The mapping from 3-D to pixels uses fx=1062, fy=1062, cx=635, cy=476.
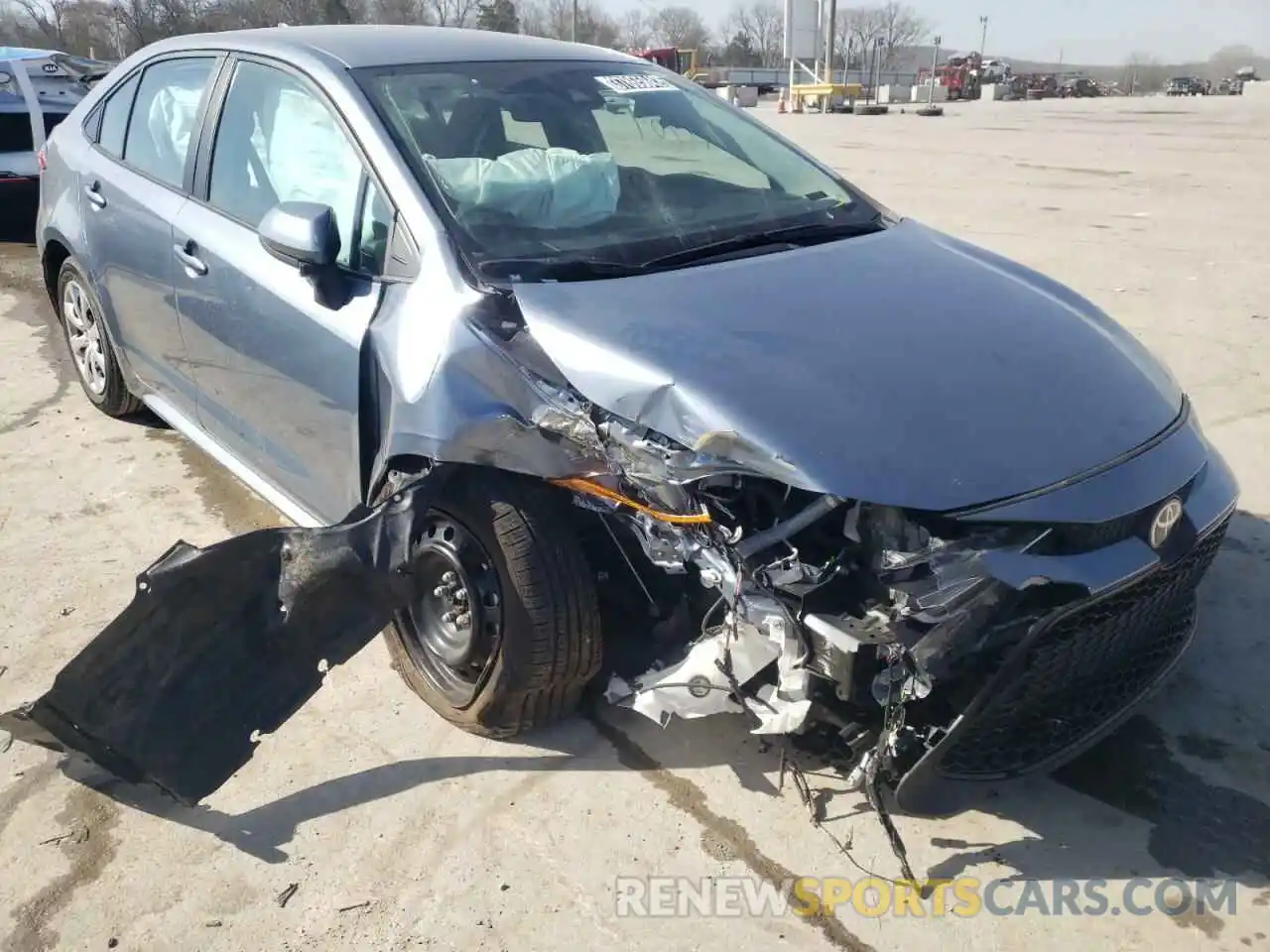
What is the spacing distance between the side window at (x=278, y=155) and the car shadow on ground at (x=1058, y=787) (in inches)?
57.3

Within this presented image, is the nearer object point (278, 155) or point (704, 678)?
point (704, 678)

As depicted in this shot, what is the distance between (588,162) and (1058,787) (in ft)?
7.35

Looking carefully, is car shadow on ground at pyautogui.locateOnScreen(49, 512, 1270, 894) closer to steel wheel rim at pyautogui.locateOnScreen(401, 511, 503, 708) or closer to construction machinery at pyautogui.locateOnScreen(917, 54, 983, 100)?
steel wheel rim at pyautogui.locateOnScreen(401, 511, 503, 708)

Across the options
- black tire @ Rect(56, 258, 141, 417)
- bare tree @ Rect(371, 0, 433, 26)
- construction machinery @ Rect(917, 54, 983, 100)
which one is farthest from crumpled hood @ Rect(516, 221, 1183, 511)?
construction machinery @ Rect(917, 54, 983, 100)

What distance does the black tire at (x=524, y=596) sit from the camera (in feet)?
8.55

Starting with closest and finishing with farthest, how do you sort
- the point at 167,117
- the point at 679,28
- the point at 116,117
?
A: 1. the point at 167,117
2. the point at 116,117
3. the point at 679,28

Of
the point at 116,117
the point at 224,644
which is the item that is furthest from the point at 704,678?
the point at 116,117

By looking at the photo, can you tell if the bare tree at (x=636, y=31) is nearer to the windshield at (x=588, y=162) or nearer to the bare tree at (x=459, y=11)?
the bare tree at (x=459, y=11)

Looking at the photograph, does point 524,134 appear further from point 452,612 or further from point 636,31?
point 636,31

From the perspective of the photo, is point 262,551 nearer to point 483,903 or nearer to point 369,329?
point 369,329

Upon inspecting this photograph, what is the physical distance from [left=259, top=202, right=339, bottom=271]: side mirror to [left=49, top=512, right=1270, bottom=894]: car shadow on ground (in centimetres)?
138

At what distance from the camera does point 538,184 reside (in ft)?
10.2

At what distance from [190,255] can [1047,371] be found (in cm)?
271

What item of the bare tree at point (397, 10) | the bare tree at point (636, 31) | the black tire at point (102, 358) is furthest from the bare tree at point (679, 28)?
the black tire at point (102, 358)
